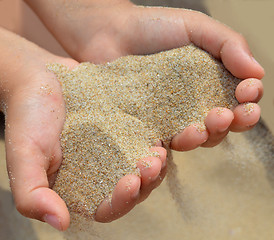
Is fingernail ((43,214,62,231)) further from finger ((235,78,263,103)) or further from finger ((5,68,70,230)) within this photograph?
finger ((235,78,263,103))

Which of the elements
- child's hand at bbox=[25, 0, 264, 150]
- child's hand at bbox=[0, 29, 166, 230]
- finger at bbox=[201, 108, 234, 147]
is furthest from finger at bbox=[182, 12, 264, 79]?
child's hand at bbox=[0, 29, 166, 230]

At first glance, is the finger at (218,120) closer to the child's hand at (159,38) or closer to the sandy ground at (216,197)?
the child's hand at (159,38)

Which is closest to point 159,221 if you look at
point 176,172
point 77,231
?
point 176,172

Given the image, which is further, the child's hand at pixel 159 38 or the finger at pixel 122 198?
the child's hand at pixel 159 38

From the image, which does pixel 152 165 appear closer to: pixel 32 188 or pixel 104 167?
pixel 104 167

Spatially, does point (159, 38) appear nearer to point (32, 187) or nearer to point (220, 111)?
point (220, 111)

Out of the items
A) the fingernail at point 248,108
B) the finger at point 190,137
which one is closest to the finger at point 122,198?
the finger at point 190,137
